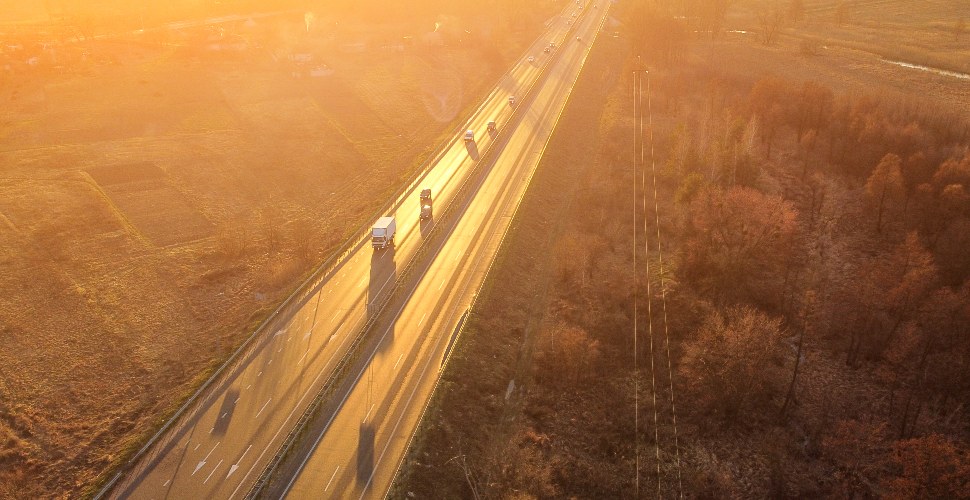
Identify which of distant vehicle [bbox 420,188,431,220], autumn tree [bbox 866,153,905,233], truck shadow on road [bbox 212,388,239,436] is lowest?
truck shadow on road [bbox 212,388,239,436]

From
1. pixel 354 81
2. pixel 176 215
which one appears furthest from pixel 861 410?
pixel 354 81

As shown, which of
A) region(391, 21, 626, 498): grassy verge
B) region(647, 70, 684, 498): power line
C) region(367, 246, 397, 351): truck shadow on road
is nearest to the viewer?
region(391, 21, 626, 498): grassy verge

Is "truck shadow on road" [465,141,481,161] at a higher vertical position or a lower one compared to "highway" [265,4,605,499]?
higher

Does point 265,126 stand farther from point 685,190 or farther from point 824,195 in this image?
point 824,195

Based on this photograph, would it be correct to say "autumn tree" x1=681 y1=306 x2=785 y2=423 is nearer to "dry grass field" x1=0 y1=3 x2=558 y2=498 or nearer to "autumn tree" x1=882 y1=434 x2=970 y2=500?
"autumn tree" x1=882 y1=434 x2=970 y2=500

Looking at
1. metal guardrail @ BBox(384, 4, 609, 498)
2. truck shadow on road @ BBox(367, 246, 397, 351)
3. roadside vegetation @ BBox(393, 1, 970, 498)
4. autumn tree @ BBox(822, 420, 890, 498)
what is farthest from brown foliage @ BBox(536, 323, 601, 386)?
autumn tree @ BBox(822, 420, 890, 498)

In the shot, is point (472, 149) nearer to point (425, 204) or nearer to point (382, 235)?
point (425, 204)

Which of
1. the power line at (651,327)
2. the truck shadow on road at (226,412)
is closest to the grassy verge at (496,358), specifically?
the power line at (651,327)

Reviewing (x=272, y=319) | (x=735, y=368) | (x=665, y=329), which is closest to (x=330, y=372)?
(x=272, y=319)
